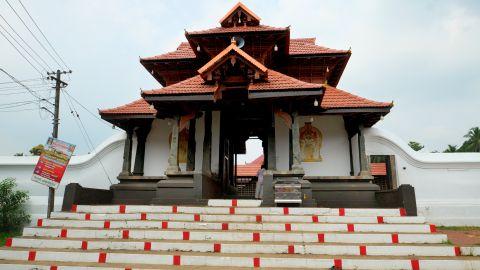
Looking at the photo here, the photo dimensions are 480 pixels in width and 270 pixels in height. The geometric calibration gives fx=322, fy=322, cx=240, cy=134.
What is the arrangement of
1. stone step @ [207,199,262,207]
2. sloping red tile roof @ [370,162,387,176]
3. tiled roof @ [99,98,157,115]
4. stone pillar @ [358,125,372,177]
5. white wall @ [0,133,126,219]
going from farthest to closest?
sloping red tile roof @ [370,162,387,176]
white wall @ [0,133,126,219]
tiled roof @ [99,98,157,115]
stone pillar @ [358,125,372,177]
stone step @ [207,199,262,207]

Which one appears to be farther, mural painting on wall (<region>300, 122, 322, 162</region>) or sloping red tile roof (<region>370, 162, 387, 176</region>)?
sloping red tile roof (<region>370, 162, 387, 176</region>)

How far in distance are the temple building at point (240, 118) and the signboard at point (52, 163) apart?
211 cm

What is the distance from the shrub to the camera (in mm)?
11328

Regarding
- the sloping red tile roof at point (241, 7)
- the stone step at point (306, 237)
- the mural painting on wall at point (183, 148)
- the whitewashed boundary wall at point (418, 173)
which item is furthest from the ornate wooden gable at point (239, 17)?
the stone step at point (306, 237)

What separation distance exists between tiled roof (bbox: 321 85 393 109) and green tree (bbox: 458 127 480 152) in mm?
41020

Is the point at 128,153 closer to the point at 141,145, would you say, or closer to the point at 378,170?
the point at 141,145

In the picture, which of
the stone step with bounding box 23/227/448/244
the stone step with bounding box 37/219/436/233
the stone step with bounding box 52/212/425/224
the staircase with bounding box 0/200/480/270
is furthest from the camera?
the stone step with bounding box 52/212/425/224

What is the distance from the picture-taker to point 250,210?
7.10 metres

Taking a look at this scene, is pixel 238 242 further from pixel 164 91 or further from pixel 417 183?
pixel 417 183

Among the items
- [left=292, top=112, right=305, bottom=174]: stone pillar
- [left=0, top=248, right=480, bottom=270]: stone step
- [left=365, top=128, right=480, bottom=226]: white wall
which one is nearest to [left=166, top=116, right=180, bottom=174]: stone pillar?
[left=292, top=112, right=305, bottom=174]: stone pillar

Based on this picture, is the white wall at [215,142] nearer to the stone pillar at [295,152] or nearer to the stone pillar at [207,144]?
the stone pillar at [207,144]

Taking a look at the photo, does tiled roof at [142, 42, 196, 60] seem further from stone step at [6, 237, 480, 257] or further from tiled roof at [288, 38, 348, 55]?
stone step at [6, 237, 480, 257]

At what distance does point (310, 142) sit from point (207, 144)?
3.34m

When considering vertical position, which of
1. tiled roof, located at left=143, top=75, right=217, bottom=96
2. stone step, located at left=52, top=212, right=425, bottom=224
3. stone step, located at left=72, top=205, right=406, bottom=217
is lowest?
stone step, located at left=52, top=212, right=425, bottom=224
